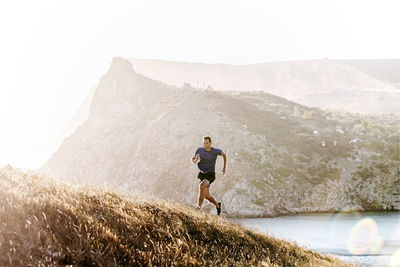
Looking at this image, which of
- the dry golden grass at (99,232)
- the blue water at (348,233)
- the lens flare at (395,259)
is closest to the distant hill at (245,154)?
the blue water at (348,233)

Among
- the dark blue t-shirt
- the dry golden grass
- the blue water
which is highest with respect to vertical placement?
the dark blue t-shirt

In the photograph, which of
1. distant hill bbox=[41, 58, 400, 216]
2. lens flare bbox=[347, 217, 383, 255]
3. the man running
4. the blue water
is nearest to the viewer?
the man running

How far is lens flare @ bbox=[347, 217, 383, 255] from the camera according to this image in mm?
36750

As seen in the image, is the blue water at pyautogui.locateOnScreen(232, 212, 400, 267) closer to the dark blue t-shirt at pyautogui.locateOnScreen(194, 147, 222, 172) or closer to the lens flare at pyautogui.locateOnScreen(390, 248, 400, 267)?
the lens flare at pyautogui.locateOnScreen(390, 248, 400, 267)

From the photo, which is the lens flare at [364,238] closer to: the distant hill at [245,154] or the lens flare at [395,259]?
the lens flare at [395,259]

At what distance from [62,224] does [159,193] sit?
6728cm

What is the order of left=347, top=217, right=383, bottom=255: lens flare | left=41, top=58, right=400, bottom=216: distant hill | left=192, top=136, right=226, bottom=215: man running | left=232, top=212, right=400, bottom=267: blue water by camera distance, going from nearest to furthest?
1. left=192, top=136, right=226, bottom=215: man running
2. left=232, top=212, right=400, bottom=267: blue water
3. left=347, top=217, right=383, bottom=255: lens flare
4. left=41, top=58, right=400, bottom=216: distant hill

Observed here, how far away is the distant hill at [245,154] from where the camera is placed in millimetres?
67000

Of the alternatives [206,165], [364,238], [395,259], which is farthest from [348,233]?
[206,165]

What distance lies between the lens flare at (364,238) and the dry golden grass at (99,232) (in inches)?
1199

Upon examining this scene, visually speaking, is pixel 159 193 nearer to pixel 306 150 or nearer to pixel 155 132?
pixel 155 132

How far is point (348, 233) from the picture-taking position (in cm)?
4641

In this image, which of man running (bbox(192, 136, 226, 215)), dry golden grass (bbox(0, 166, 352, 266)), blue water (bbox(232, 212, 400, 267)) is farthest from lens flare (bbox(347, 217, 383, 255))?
dry golden grass (bbox(0, 166, 352, 266))

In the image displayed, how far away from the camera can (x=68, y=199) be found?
7062 mm
